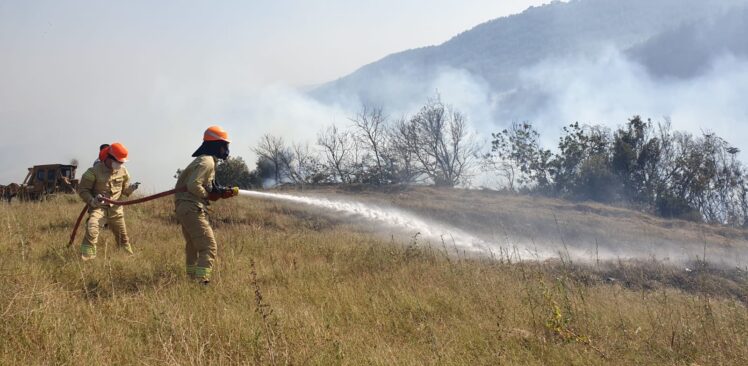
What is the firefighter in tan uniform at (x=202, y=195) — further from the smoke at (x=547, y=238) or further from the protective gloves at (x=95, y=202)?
the smoke at (x=547, y=238)

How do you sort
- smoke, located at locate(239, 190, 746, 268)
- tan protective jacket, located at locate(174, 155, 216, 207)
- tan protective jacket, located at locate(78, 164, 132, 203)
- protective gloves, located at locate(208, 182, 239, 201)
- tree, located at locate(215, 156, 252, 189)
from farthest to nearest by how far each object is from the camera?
tree, located at locate(215, 156, 252, 189)
smoke, located at locate(239, 190, 746, 268)
tan protective jacket, located at locate(78, 164, 132, 203)
protective gloves, located at locate(208, 182, 239, 201)
tan protective jacket, located at locate(174, 155, 216, 207)

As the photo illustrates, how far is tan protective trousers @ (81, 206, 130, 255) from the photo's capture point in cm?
582

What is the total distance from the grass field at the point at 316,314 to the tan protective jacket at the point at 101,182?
0.77 m

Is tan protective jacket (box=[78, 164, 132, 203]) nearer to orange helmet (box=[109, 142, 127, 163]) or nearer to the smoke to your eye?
orange helmet (box=[109, 142, 127, 163])

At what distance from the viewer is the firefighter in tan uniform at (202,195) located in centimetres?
500

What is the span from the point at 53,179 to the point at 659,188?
1366 inches

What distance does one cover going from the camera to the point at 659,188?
Answer: 108ft

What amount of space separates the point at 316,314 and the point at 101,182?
149 inches

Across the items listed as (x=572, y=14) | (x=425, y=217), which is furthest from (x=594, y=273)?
(x=572, y=14)

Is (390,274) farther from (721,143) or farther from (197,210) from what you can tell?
(721,143)

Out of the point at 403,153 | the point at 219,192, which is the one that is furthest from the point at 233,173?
the point at 219,192

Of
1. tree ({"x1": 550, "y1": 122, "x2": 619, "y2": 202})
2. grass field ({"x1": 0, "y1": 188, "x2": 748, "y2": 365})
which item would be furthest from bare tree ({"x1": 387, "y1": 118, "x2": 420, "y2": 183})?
grass field ({"x1": 0, "y1": 188, "x2": 748, "y2": 365})

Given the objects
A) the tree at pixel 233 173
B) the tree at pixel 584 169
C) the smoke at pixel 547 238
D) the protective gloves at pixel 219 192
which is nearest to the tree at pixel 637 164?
the tree at pixel 584 169

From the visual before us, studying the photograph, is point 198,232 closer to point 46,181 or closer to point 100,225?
point 100,225
